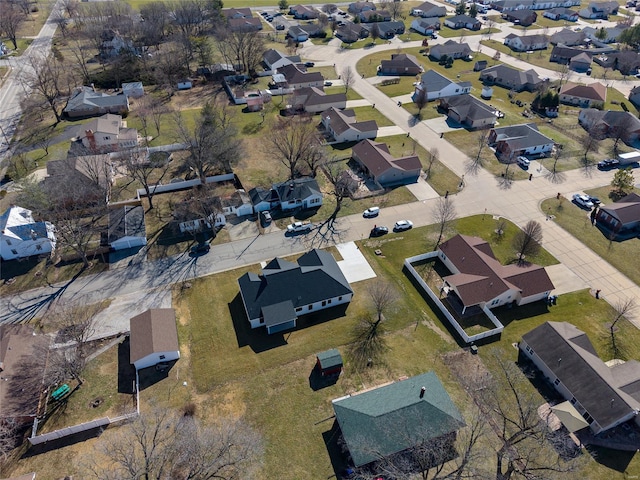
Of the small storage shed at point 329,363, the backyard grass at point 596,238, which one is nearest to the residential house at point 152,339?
the small storage shed at point 329,363

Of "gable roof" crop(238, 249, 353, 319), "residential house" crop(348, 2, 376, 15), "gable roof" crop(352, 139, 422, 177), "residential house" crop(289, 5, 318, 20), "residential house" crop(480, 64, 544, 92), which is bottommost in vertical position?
"gable roof" crop(238, 249, 353, 319)

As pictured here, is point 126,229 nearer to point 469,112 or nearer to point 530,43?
point 469,112

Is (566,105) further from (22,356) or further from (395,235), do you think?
(22,356)

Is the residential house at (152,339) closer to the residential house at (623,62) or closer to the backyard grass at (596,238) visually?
the backyard grass at (596,238)

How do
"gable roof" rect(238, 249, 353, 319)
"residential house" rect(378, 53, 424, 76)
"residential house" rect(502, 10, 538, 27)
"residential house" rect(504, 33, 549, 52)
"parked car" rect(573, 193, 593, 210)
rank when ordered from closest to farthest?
"gable roof" rect(238, 249, 353, 319)
"parked car" rect(573, 193, 593, 210)
"residential house" rect(378, 53, 424, 76)
"residential house" rect(504, 33, 549, 52)
"residential house" rect(502, 10, 538, 27)

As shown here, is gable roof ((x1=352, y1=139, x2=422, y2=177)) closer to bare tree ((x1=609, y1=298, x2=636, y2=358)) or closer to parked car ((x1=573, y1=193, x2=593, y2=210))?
parked car ((x1=573, y1=193, x2=593, y2=210))

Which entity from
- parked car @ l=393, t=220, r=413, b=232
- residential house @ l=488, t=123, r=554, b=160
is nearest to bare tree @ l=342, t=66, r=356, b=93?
residential house @ l=488, t=123, r=554, b=160

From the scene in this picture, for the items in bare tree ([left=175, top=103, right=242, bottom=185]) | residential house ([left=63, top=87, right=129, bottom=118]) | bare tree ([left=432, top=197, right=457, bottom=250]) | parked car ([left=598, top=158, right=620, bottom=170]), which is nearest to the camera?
bare tree ([left=432, top=197, right=457, bottom=250])
